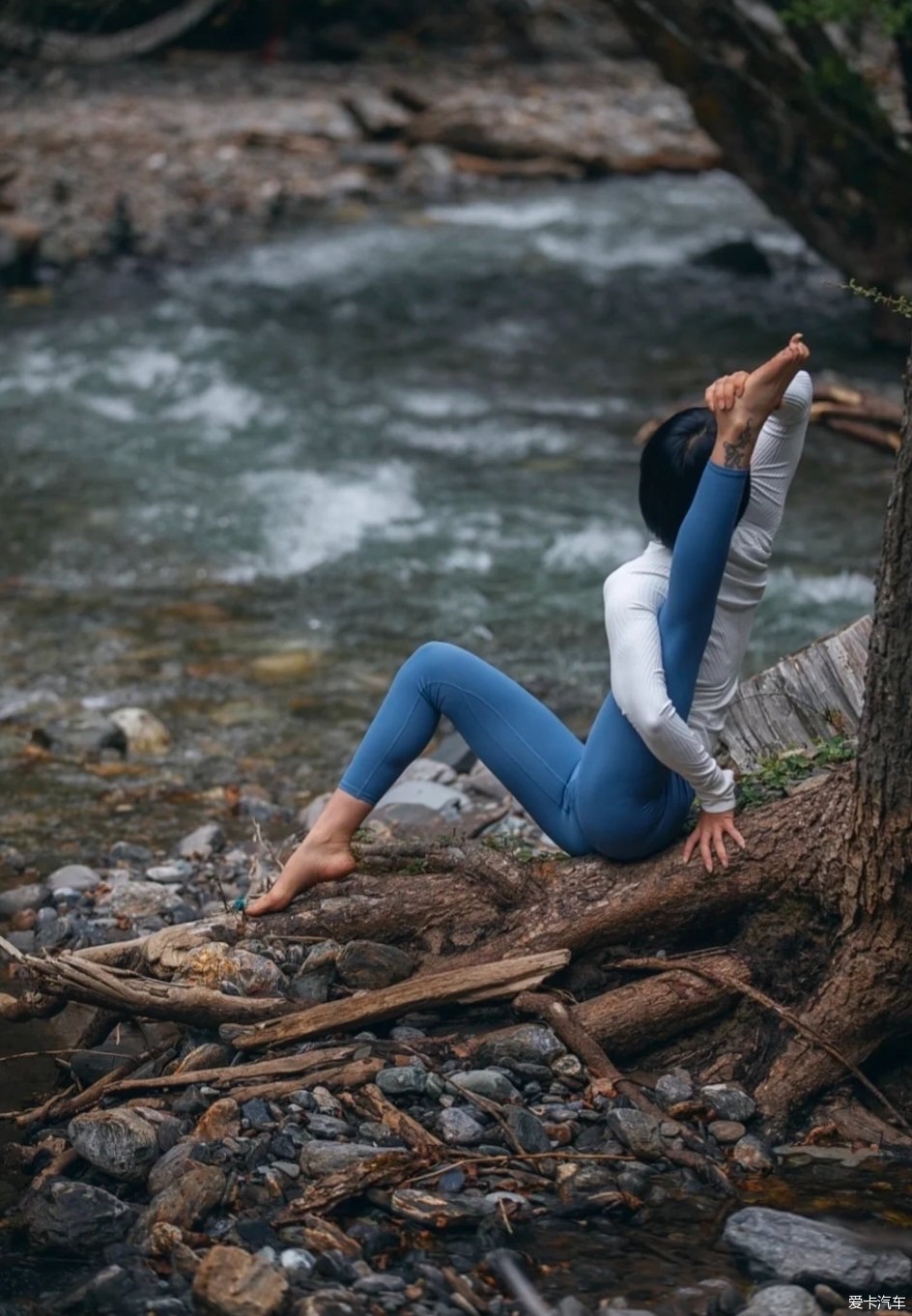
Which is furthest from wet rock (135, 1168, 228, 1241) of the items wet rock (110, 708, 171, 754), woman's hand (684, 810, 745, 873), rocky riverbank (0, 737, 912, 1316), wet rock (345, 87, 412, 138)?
wet rock (345, 87, 412, 138)

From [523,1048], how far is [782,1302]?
0.93m

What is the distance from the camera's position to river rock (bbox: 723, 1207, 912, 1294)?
131 inches

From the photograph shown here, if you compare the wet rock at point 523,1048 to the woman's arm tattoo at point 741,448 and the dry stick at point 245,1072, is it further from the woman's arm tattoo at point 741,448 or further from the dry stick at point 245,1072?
the woman's arm tattoo at point 741,448

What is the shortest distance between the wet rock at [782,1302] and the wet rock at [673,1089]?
0.67 m

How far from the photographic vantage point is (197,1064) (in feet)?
13.3

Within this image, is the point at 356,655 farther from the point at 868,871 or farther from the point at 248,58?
the point at 248,58

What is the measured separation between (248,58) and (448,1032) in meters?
18.4

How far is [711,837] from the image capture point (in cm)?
408

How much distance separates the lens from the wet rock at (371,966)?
4.24 metres

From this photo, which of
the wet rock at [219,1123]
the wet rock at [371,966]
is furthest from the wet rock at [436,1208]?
the wet rock at [371,966]

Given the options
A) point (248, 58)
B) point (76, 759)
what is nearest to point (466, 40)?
point (248, 58)

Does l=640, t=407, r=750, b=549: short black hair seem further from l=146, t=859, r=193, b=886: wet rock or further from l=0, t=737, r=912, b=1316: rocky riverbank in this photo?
l=146, t=859, r=193, b=886: wet rock

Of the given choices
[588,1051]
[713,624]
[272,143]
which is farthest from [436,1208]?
[272,143]

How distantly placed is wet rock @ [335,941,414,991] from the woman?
0.24 m
